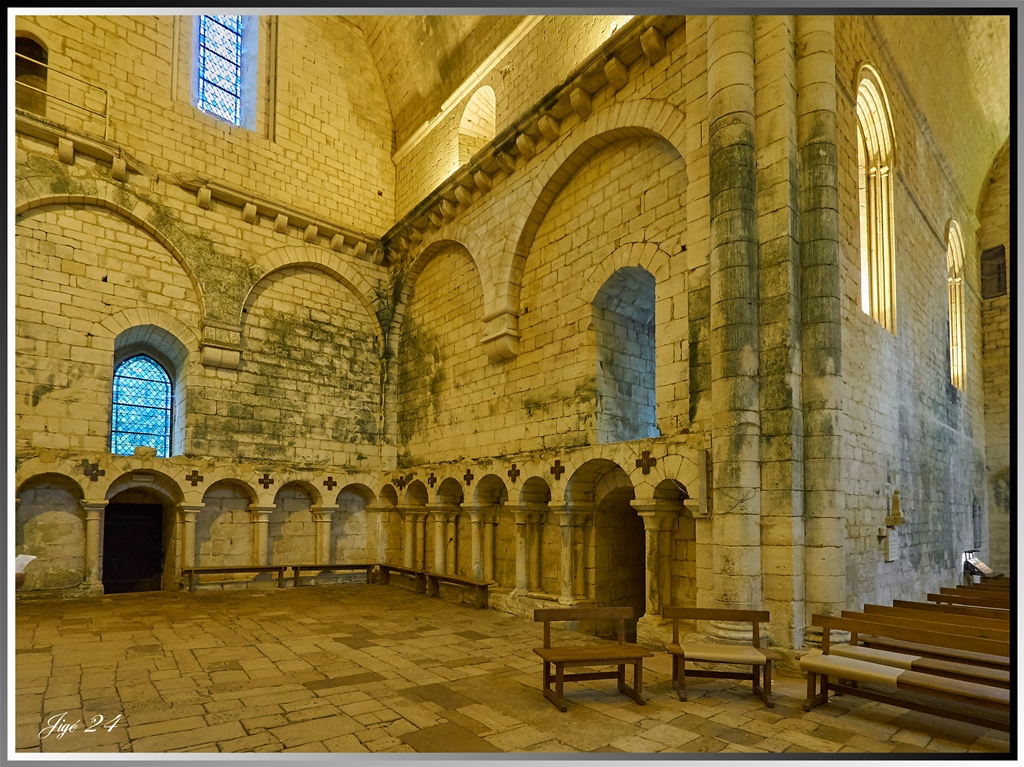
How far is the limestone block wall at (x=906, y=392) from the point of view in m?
6.81

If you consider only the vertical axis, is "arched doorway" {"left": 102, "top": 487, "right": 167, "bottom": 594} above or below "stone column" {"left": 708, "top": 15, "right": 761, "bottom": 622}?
below

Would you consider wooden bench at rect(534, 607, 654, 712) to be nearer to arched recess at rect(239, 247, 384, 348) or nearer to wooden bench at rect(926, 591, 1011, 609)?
wooden bench at rect(926, 591, 1011, 609)

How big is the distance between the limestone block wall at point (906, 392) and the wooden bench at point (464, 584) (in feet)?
15.1

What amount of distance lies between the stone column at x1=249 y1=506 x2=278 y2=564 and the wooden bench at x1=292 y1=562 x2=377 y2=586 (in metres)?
0.55

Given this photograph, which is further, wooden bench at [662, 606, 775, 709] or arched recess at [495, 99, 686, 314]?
arched recess at [495, 99, 686, 314]

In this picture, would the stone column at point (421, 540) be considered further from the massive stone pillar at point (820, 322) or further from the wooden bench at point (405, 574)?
the massive stone pillar at point (820, 322)

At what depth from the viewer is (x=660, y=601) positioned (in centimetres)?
684

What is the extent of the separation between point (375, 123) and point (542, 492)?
8.99 meters

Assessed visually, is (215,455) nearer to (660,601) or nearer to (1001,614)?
(660,601)

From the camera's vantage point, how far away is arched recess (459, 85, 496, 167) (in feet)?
39.1

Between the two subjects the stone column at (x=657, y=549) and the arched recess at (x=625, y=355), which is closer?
the stone column at (x=657, y=549)

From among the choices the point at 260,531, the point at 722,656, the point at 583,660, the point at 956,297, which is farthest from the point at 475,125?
the point at 722,656

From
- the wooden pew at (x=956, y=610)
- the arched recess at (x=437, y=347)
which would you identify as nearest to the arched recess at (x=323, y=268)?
the arched recess at (x=437, y=347)

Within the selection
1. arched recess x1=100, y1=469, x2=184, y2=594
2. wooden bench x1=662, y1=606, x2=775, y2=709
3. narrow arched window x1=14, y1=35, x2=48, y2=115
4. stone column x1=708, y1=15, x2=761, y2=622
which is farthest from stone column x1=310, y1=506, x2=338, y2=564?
wooden bench x1=662, y1=606, x2=775, y2=709
